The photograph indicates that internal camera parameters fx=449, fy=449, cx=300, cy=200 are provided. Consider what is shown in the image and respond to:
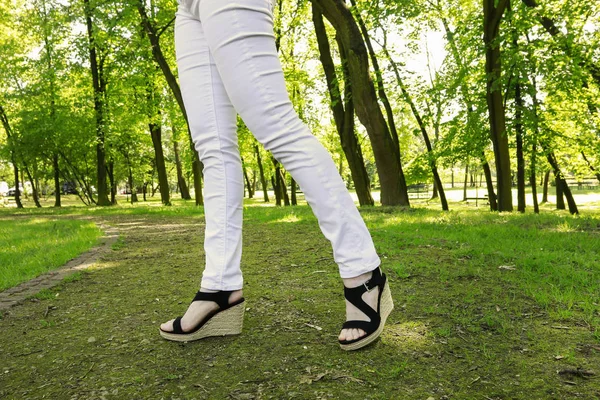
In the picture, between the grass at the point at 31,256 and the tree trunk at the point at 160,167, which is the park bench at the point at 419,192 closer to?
the tree trunk at the point at 160,167

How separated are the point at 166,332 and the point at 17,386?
1.91 feet

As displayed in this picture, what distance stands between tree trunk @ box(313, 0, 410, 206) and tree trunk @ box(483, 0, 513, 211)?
2.83 meters

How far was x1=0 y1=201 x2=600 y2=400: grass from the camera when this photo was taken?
156 centimetres

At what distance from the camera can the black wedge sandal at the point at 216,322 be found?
2006 mm

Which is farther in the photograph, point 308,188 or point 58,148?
point 58,148

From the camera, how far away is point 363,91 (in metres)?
8.84

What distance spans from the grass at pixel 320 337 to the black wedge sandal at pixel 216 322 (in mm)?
44

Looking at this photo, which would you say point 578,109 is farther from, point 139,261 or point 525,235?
point 139,261

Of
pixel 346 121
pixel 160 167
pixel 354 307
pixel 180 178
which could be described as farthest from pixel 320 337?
pixel 180 178

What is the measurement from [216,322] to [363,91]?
7506mm

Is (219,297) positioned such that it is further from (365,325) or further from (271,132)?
(271,132)

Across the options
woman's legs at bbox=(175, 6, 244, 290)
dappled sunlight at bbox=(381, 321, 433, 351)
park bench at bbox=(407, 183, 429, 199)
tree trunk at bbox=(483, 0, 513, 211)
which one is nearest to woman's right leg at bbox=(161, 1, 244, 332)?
woman's legs at bbox=(175, 6, 244, 290)

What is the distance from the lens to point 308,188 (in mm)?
1853

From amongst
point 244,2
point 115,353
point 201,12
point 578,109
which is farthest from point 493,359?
point 578,109
